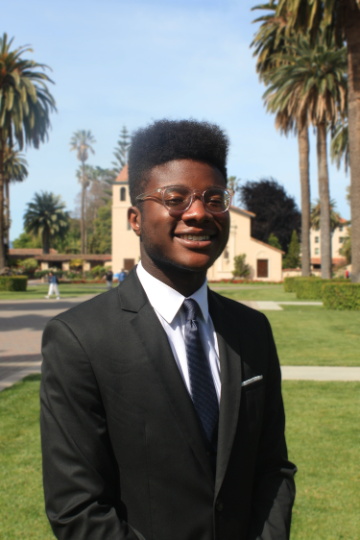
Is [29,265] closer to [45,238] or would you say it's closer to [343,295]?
[45,238]

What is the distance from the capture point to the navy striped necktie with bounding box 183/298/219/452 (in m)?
→ 1.60

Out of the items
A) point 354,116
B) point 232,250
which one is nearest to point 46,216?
point 232,250

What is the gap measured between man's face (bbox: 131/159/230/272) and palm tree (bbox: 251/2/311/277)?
88.1 ft

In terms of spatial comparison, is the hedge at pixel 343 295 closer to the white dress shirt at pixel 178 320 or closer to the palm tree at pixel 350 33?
the palm tree at pixel 350 33

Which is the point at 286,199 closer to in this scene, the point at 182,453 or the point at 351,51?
the point at 351,51

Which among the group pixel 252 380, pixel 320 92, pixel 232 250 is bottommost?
pixel 252 380

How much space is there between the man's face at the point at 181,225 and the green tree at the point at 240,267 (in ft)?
157

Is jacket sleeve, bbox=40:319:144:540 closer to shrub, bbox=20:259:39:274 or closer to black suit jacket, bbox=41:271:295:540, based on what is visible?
black suit jacket, bbox=41:271:295:540

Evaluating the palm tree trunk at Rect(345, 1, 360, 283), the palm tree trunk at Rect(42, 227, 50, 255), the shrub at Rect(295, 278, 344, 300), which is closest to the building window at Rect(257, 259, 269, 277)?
the shrub at Rect(295, 278, 344, 300)

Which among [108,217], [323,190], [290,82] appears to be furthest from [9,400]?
[108,217]

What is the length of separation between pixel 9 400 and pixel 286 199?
56.5m

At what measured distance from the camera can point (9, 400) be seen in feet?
20.6

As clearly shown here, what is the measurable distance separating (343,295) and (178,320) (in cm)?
1733

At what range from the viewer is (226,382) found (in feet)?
5.42
